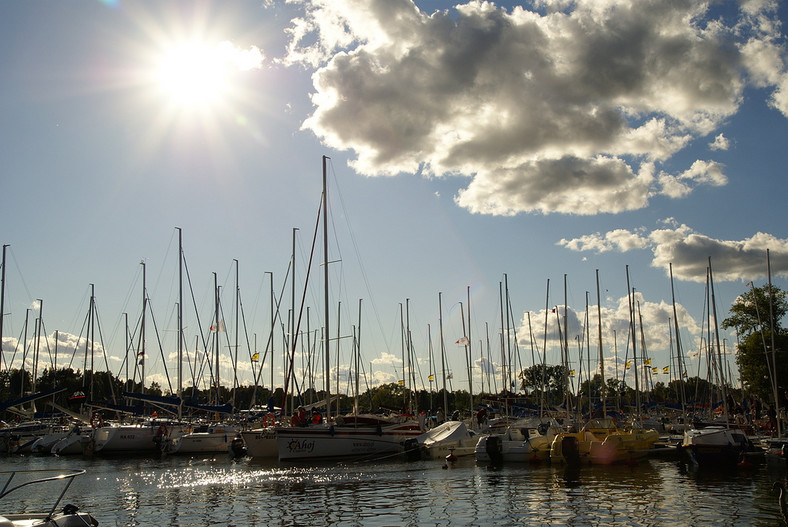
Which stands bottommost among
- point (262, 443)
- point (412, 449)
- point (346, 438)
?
point (412, 449)

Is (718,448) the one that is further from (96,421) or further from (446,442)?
(96,421)

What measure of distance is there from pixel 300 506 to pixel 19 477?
798 inches

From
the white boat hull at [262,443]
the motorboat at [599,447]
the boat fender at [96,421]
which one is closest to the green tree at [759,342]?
the motorboat at [599,447]

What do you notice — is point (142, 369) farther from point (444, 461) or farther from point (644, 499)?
point (644, 499)

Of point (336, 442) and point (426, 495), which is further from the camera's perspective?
point (336, 442)

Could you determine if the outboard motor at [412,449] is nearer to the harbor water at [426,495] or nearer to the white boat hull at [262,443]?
the harbor water at [426,495]

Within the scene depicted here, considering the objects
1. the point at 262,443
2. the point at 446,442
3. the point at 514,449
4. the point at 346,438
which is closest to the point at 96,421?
the point at 262,443

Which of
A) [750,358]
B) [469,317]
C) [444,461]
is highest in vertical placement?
[469,317]

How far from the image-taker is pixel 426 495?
24078 mm

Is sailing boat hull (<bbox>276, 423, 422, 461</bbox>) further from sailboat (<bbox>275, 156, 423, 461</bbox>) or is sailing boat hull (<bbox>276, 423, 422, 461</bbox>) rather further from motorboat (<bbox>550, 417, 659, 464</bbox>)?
motorboat (<bbox>550, 417, 659, 464</bbox>)

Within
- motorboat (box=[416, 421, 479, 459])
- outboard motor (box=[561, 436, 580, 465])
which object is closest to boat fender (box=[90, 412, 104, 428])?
motorboat (box=[416, 421, 479, 459])

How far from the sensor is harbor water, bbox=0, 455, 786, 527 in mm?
19422

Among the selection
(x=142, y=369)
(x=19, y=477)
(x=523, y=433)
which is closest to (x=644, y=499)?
(x=523, y=433)

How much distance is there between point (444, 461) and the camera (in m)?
38.4
